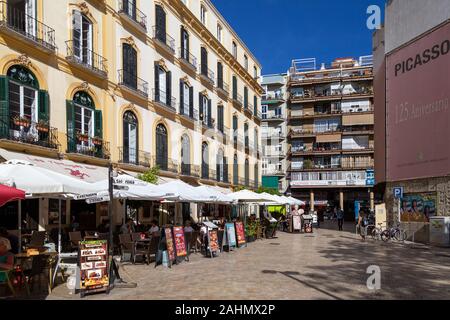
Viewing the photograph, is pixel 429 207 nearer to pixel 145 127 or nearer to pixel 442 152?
pixel 442 152

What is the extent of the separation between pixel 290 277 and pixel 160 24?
65.8 ft

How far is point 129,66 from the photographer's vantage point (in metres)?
23.6

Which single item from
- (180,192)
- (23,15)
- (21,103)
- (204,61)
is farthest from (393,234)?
Result: (23,15)

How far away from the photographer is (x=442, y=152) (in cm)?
2133

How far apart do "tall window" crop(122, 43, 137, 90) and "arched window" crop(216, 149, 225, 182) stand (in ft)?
44.2

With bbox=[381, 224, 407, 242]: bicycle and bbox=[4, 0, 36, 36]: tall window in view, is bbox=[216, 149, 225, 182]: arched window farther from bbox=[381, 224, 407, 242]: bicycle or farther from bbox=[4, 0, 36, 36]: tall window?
bbox=[4, 0, 36, 36]: tall window

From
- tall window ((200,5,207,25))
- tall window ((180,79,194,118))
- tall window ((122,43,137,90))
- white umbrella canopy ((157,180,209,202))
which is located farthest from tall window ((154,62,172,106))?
white umbrella canopy ((157,180,209,202))

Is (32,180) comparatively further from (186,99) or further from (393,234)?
(186,99)

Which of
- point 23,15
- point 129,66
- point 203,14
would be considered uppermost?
point 203,14

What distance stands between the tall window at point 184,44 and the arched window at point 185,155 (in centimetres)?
534

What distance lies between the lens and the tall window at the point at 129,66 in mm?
23062

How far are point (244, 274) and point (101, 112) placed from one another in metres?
12.6

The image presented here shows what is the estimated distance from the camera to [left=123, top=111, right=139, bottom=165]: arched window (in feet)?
76.3
